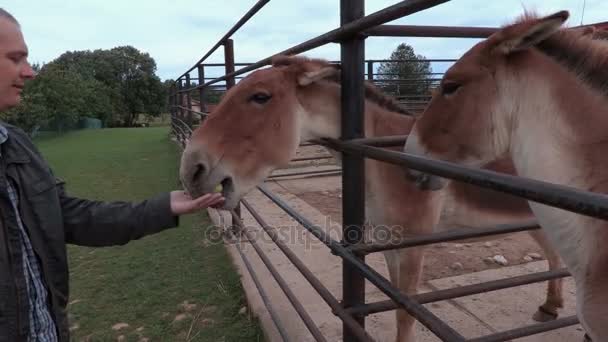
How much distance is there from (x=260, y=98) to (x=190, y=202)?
0.57 meters

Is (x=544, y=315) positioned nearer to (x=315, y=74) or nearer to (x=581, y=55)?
(x=581, y=55)

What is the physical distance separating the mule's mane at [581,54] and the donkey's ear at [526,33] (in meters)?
0.05

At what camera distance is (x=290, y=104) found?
1.84m

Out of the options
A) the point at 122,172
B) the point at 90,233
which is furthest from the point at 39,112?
the point at 90,233

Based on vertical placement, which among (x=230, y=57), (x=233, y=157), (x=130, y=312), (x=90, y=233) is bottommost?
(x=130, y=312)

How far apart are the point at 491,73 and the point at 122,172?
9.03m

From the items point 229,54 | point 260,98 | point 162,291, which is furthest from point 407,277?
point 229,54

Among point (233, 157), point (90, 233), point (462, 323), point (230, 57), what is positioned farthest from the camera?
point (230, 57)

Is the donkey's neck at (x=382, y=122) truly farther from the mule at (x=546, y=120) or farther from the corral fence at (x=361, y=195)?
the mule at (x=546, y=120)

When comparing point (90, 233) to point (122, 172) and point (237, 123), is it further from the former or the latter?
point (122, 172)

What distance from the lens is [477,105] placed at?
1284 millimetres

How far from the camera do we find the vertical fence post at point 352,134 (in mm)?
1265

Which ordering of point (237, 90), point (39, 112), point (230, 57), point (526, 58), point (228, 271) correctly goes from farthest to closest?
point (39, 112) < point (230, 57) < point (228, 271) < point (237, 90) < point (526, 58)

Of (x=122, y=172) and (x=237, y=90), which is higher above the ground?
(x=237, y=90)
